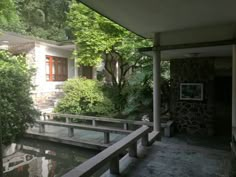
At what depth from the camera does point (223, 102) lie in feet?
23.9

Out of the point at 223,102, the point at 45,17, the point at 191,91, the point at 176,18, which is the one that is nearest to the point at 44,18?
the point at 45,17

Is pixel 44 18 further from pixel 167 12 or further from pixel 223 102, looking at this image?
pixel 167 12

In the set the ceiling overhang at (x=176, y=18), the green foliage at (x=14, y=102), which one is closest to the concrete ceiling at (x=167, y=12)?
the ceiling overhang at (x=176, y=18)

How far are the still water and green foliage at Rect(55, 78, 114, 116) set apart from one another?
2383 millimetres

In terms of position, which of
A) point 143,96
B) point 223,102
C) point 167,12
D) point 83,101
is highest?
point 167,12

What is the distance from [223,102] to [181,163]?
12.9 ft

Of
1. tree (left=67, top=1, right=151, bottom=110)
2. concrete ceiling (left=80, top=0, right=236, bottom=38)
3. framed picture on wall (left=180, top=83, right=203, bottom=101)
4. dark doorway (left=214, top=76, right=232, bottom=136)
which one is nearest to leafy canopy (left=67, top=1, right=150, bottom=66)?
tree (left=67, top=1, right=151, bottom=110)

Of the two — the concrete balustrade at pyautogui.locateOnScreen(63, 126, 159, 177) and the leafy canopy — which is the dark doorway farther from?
the leafy canopy

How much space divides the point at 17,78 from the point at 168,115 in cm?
492

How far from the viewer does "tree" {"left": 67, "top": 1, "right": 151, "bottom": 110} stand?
396 inches

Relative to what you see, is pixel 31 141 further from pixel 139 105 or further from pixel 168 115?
pixel 168 115

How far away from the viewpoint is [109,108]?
965cm

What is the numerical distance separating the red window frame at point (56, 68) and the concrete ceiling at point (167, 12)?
8798 mm

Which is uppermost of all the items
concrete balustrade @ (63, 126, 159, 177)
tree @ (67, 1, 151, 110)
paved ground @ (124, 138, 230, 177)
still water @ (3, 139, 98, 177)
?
tree @ (67, 1, 151, 110)
